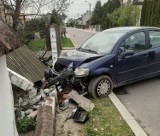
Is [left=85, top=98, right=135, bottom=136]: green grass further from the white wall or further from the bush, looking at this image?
the white wall

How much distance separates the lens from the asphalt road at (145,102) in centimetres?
571

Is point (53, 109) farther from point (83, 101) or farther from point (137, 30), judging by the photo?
point (137, 30)

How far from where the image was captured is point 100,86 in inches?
285

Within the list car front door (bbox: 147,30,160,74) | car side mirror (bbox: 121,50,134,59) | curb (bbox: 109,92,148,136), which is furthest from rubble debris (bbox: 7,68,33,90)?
car front door (bbox: 147,30,160,74)

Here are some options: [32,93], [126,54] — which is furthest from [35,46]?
[32,93]

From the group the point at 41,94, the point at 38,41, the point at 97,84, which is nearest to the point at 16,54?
the point at 41,94

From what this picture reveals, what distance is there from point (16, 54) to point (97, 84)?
2.78 metres

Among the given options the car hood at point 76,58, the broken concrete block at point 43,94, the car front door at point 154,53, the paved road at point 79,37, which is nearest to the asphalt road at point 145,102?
the car front door at point 154,53

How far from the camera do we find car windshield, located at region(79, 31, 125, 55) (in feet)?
25.6

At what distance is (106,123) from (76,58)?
7.69ft

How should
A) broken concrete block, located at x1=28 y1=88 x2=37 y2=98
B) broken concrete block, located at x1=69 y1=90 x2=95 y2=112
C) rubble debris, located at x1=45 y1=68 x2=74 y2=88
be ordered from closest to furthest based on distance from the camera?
1. broken concrete block, located at x1=69 y1=90 x2=95 y2=112
2. broken concrete block, located at x1=28 y1=88 x2=37 y2=98
3. rubble debris, located at x1=45 y1=68 x2=74 y2=88

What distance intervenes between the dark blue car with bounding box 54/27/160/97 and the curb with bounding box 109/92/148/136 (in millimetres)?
296

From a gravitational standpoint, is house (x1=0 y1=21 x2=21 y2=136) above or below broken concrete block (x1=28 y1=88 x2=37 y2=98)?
above

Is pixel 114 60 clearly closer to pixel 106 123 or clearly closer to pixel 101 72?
pixel 101 72
